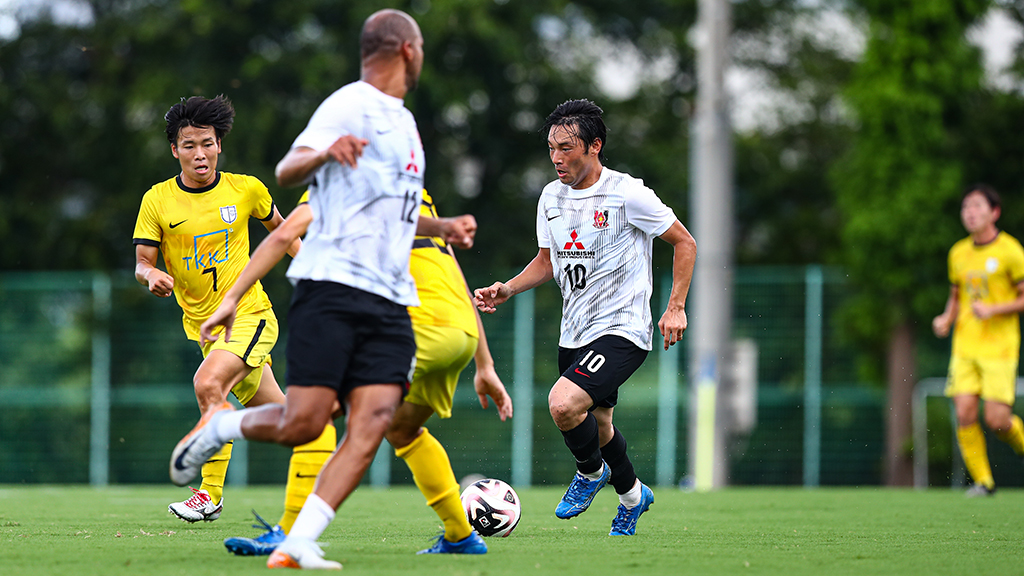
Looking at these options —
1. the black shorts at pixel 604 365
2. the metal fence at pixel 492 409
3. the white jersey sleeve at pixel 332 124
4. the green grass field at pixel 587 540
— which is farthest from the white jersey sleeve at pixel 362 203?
the metal fence at pixel 492 409

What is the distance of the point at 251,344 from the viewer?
6.85 m

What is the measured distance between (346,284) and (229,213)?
2.69 metres

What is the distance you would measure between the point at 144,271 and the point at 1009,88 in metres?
15.7

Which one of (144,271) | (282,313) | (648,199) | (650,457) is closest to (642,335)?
(648,199)

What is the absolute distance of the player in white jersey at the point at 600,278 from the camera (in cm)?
651

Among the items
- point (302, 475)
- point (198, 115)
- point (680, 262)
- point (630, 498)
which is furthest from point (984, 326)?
point (302, 475)

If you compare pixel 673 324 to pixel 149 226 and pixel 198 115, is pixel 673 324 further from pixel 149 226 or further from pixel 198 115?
pixel 149 226

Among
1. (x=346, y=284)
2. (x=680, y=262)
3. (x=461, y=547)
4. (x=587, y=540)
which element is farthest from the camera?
(x=680, y=262)

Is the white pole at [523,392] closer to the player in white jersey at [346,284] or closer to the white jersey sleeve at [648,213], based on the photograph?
the white jersey sleeve at [648,213]

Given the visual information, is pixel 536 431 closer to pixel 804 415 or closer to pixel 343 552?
pixel 804 415

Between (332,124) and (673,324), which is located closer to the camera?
(332,124)

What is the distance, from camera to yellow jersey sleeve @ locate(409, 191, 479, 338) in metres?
4.98

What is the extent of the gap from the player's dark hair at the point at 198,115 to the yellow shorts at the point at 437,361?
2563 millimetres

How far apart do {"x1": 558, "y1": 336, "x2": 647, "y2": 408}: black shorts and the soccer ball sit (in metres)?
0.68
